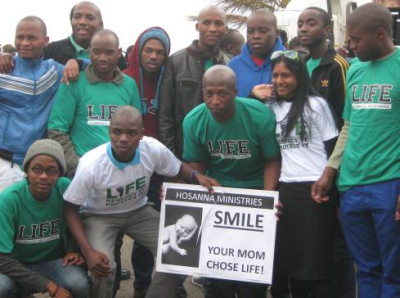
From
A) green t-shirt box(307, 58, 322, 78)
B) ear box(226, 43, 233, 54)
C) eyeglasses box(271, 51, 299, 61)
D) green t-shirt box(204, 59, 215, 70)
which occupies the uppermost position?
ear box(226, 43, 233, 54)

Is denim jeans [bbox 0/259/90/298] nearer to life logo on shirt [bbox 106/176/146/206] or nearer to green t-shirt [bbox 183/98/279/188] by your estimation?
life logo on shirt [bbox 106/176/146/206]

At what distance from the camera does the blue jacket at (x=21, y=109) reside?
4793 mm

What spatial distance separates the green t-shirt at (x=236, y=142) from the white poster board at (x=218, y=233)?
26 centimetres

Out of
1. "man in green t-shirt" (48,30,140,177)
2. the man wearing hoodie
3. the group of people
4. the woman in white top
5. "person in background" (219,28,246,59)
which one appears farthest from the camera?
"person in background" (219,28,246,59)

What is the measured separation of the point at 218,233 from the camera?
13.9 ft

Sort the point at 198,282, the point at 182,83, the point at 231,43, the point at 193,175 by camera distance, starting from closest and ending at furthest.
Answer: the point at 193,175 < the point at 182,83 < the point at 198,282 < the point at 231,43

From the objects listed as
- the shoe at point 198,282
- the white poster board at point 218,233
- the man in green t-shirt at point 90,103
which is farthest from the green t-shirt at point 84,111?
the shoe at point 198,282

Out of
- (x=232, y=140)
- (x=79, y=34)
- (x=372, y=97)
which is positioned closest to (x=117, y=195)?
(x=232, y=140)

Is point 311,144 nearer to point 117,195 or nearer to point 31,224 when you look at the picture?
point 117,195

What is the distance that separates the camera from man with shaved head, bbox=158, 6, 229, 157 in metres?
5.18

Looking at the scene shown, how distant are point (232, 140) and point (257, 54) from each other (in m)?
1.01

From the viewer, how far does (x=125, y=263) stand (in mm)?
6199

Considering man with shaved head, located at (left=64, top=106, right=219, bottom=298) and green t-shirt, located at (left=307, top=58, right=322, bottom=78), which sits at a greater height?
green t-shirt, located at (left=307, top=58, right=322, bottom=78)

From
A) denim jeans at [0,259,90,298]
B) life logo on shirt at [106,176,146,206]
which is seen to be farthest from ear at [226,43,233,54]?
denim jeans at [0,259,90,298]
